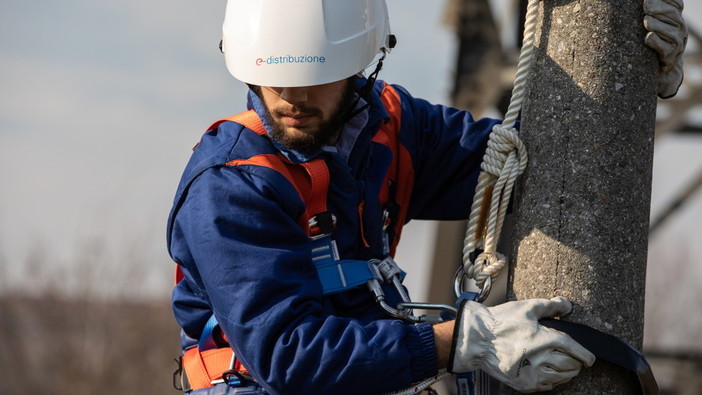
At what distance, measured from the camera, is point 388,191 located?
3.56 m

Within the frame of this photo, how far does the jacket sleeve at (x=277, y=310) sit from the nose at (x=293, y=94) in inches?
11.0

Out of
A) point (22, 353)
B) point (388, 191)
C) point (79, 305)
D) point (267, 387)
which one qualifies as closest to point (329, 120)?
point (388, 191)

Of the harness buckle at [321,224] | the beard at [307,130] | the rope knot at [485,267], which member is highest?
the beard at [307,130]

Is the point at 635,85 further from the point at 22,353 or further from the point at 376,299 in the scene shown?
the point at 22,353

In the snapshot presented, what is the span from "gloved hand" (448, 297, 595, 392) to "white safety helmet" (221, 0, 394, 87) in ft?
2.78

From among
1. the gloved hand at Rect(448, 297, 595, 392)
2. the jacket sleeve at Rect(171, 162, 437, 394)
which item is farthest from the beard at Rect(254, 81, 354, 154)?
the gloved hand at Rect(448, 297, 595, 392)

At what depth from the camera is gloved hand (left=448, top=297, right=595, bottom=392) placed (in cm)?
286

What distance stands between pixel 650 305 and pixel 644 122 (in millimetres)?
26765

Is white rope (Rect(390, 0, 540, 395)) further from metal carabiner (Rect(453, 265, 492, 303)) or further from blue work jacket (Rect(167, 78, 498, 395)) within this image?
blue work jacket (Rect(167, 78, 498, 395))

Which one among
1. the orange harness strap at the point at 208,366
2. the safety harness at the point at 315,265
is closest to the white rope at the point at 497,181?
the safety harness at the point at 315,265

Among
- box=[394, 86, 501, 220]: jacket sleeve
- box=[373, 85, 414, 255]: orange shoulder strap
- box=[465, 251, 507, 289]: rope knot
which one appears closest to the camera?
box=[465, 251, 507, 289]: rope knot

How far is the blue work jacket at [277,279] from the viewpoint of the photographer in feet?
9.69

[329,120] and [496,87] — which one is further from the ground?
[496,87]

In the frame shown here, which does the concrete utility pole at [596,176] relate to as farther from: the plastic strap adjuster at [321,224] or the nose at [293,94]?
the nose at [293,94]
